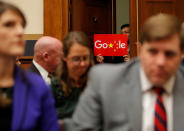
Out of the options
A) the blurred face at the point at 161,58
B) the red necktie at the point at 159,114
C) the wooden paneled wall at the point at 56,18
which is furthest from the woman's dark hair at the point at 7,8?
the wooden paneled wall at the point at 56,18

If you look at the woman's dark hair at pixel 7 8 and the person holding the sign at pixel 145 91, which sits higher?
the woman's dark hair at pixel 7 8

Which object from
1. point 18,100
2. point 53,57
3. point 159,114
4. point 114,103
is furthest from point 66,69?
point 53,57

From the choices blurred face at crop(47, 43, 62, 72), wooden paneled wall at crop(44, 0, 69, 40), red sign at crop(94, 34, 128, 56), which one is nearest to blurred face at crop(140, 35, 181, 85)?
blurred face at crop(47, 43, 62, 72)

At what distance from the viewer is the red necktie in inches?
59.3

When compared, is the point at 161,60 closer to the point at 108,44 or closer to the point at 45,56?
the point at 45,56

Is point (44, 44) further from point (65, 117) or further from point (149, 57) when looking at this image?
point (149, 57)

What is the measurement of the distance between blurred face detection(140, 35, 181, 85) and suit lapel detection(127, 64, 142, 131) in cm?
10

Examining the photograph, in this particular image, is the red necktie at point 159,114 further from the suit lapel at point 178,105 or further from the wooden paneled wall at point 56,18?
the wooden paneled wall at point 56,18

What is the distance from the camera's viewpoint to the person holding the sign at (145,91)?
4.85 feet

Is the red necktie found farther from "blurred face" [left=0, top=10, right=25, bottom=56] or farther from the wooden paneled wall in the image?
the wooden paneled wall

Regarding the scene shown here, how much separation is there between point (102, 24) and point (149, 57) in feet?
14.7

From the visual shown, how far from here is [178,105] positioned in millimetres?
1563

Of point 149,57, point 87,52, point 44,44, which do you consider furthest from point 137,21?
point 149,57

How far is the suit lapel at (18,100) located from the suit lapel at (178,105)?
0.85 meters
